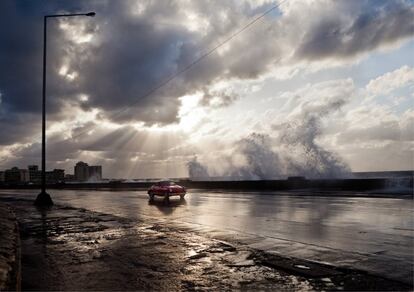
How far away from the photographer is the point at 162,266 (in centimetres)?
827

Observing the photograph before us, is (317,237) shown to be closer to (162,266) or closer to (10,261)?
(162,266)

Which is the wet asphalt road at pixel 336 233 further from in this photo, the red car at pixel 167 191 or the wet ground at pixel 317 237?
Result: the red car at pixel 167 191

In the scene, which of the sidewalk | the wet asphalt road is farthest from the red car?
the sidewalk

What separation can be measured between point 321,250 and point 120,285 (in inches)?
177

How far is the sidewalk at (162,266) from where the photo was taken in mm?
6812

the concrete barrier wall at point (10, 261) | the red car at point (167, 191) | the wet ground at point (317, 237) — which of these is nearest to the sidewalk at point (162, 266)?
the wet ground at point (317, 237)

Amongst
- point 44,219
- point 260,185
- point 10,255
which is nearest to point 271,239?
point 10,255

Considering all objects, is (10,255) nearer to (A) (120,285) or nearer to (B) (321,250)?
(A) (120,285)

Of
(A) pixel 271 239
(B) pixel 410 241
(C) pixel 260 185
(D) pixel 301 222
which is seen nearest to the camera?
(B) pixel 410 241

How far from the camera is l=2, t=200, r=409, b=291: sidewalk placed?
681 centimetres

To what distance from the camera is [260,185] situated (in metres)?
46.5

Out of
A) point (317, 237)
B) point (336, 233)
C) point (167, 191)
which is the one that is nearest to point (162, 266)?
point (317, 237)

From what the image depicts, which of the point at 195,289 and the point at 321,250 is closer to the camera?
the point at 195,289

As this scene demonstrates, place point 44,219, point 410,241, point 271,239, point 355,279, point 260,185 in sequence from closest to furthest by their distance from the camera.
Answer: point 355,279 < point 410,241 < point 271,239 < point 44,219 < point 260,185
